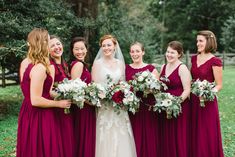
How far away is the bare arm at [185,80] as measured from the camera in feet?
21.3

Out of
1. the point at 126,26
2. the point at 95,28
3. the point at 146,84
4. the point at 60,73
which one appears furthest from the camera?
the point at 126,26

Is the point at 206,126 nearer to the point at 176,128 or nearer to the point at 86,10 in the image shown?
the point at 176,128

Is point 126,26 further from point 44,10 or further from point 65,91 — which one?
point 65,91

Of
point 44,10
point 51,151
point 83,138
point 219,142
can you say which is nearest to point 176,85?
point 219,142

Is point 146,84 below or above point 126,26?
below

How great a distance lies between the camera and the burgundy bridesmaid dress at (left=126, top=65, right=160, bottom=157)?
685 centimetres

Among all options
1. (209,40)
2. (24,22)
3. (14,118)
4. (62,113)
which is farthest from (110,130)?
(14,118)

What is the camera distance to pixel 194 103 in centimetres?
677

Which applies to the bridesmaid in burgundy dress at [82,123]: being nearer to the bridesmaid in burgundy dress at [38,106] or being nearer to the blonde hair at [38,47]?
the bridesmaid in burgundy dress at [38,106]

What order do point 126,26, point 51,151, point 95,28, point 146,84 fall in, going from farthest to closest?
1. point 126,26
2. point 95,28
3. point 146,84
4. point 51,151

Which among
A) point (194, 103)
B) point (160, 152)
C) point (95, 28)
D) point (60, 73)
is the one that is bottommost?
point (160, 152)

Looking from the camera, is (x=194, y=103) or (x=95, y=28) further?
(x=95, y=28)

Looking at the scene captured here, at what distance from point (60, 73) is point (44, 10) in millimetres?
5670

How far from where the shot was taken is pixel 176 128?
6.78 metres
